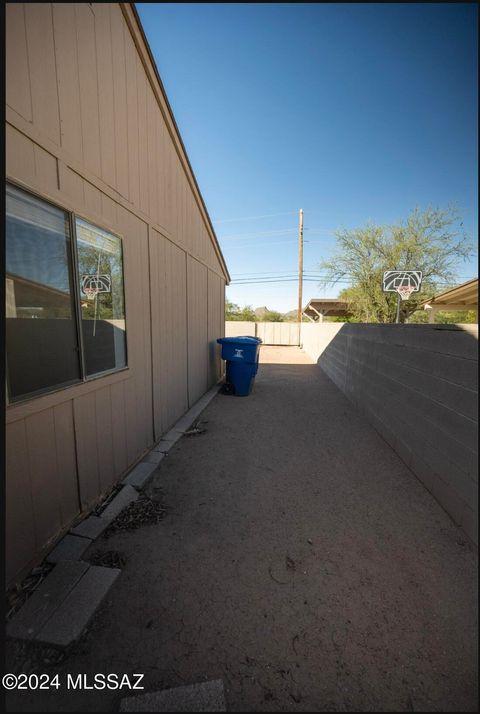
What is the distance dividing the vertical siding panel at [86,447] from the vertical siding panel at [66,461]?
6 cm

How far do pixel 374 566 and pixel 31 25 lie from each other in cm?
412

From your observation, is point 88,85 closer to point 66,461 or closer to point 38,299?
point 38,299

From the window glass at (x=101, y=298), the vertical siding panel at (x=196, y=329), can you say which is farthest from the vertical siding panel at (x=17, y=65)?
the vertical siding panel at (x=196, y=329)

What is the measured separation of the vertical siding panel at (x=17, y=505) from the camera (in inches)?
70.9

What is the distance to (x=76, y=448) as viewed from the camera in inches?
95.9

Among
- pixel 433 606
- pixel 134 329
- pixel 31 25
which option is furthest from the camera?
pixel 134 329

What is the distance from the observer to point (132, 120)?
3260mm

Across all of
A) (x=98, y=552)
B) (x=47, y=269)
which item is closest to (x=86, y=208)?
(x=47, y=269)

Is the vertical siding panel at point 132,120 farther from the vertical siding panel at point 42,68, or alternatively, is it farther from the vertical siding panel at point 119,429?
the vertical siding panel at point 119,429

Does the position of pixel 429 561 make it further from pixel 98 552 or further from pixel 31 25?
pixel 31 25

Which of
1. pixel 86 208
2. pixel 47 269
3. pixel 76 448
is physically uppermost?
pixel 86 208

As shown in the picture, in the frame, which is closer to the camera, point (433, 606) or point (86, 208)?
point (433, 606)

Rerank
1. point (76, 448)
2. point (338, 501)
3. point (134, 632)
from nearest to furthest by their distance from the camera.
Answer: point (134, 632) → point (76, 448) → point (338, 501)

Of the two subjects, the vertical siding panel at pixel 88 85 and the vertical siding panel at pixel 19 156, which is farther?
the vertical siding panel at pixel 88 85
